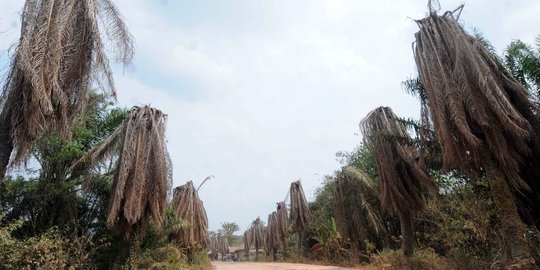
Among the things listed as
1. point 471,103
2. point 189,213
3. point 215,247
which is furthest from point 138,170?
point 215,247

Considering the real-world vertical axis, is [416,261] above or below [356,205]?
below

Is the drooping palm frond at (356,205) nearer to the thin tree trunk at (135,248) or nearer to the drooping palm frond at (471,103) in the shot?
the drooping palm frond at (471,103)

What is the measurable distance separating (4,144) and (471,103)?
10517mm

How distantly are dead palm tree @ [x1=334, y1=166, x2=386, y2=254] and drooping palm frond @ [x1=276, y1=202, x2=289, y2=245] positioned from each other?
2035 cm

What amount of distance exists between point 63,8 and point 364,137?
11.8m

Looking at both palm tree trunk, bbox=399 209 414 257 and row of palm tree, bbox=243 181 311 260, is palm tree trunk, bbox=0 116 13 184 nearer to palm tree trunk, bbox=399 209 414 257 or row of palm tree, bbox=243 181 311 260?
palm tree trunk, bbox=399 209 414 257

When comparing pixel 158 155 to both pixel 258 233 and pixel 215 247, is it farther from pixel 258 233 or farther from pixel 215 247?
pixel 215 247

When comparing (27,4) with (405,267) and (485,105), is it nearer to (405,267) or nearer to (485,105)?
(485,105)

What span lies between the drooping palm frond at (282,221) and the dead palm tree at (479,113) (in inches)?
1356

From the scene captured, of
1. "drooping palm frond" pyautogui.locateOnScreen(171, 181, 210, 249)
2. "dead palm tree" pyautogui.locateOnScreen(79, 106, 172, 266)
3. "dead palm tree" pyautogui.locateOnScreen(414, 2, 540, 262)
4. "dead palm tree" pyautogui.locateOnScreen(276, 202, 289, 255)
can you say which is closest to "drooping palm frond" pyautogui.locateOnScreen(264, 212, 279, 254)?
"dead palm tree" pyautogui.locateOnScreen(276, 202, 289, 255)

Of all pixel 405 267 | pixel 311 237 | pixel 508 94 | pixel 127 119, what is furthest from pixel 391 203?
pixel 311 237

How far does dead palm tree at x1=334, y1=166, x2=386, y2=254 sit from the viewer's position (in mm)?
23250

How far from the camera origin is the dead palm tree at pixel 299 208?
36688mm

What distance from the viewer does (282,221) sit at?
4528 cm
